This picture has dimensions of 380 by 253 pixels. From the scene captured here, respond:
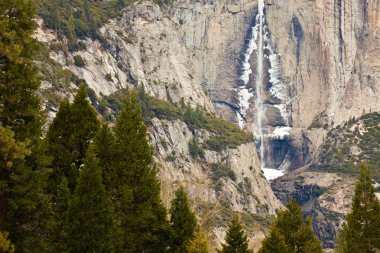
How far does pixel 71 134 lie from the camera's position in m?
43.8

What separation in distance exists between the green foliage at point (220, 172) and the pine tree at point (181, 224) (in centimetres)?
9140

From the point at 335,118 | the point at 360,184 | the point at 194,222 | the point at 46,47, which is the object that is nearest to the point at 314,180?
the point at 335,118

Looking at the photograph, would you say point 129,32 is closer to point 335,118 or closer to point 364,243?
point 335,118

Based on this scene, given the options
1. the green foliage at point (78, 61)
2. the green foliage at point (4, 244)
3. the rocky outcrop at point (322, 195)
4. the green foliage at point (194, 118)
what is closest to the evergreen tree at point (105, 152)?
the green foliage at point (4, 244)

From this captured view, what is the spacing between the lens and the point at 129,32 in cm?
15712

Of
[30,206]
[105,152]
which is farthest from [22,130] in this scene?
[105,152]

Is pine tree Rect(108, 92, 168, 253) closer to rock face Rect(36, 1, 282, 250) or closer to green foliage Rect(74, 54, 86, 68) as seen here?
rock face Rect(36, 1, 282, 250)

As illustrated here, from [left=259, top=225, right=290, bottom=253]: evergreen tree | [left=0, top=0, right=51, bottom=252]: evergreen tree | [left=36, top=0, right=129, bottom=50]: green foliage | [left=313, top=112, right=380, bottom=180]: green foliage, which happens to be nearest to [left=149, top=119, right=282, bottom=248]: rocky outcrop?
[left=313, top=112, right=380, bottom=180]: green foliage

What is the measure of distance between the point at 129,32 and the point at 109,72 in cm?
2317

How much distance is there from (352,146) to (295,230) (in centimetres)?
12698

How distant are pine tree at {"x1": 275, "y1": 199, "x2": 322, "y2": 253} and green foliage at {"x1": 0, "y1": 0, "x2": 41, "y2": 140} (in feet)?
74.2

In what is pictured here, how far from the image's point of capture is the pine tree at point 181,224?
4547 cm

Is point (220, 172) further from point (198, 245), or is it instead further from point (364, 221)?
point (198, 245)

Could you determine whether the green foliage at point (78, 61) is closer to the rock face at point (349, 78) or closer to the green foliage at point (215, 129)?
the green foliage at point (215, 129)
